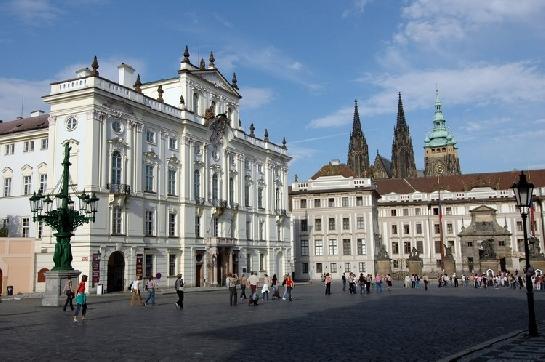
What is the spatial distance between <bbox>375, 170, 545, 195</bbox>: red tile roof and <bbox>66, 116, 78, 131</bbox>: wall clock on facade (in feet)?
224

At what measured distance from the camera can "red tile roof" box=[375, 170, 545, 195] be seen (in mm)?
97125

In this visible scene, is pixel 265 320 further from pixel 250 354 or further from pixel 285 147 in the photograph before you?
pixel 285 147

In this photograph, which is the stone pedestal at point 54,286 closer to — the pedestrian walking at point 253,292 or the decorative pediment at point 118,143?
the pedestrian walking at point 253,292

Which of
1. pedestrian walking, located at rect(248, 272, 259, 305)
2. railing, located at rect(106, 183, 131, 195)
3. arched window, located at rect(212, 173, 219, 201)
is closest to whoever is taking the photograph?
pedestrian walking, located at rect(248, 272, 259, 305)

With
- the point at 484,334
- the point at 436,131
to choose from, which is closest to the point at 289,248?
the point at 484,334

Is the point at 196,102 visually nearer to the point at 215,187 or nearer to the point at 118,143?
the point at 215,187

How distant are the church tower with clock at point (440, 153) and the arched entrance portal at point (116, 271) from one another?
139 m

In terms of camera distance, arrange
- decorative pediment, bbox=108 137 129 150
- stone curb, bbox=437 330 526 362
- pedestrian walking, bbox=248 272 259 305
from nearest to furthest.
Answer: stone curb, bbox=437 330 526 362 < pedestrian walking, bbox=248 272 259 305 < decorative pediment, bbox=108 137 129 150

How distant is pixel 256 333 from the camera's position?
16312 millimetres

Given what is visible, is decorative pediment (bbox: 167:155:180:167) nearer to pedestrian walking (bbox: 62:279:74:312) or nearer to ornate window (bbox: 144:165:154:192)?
ornate window (bbox: 144:165:154:192)

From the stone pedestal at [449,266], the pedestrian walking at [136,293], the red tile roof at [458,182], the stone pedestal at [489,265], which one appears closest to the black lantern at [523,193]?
the pedestrian walking at [136,293]

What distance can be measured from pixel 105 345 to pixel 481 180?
310ft

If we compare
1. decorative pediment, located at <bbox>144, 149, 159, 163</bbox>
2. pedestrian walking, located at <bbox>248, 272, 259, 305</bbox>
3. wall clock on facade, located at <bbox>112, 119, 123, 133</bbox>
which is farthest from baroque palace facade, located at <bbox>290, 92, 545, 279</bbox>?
pedestrian walking, located at <bbox>248, 272, 259, 305</bbox>

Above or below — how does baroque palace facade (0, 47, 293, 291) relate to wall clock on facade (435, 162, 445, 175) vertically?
below
